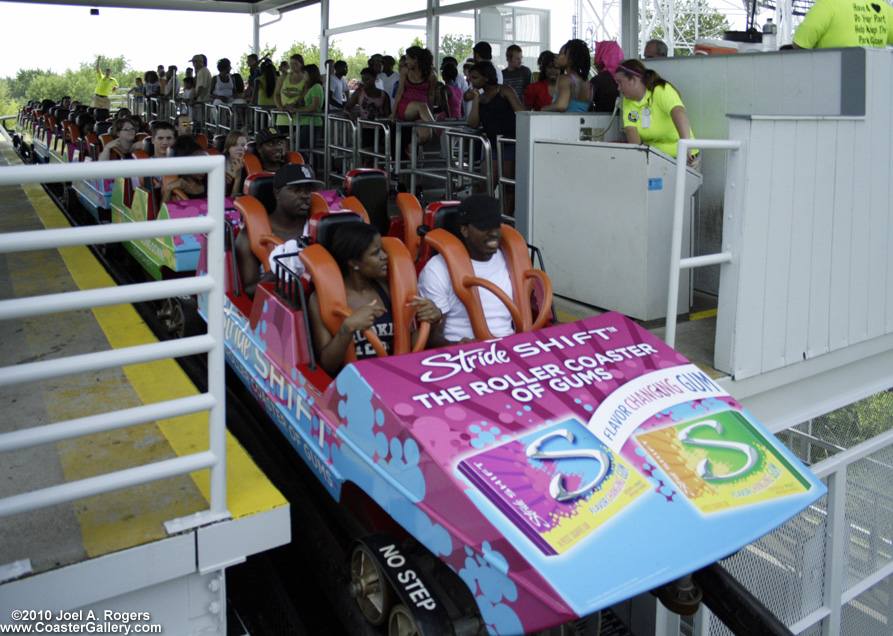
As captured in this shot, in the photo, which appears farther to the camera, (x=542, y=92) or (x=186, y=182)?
(x=542, y=92)

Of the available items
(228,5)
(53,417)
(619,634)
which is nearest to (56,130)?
(228,5)

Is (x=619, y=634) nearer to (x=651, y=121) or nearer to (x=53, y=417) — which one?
(x=53, y=417)

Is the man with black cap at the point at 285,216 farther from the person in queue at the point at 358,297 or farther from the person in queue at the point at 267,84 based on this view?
the person in queue at the point at 267,84

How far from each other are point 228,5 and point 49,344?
47.3 ft

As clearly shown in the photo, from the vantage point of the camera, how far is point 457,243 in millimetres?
3479

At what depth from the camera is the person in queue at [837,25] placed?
Result: 4.54 m

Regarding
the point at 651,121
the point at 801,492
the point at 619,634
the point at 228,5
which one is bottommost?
the point at 619,634

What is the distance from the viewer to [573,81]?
19.7ft

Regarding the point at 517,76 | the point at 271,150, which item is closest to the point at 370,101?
the point at 517,76

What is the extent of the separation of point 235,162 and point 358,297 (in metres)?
3.26

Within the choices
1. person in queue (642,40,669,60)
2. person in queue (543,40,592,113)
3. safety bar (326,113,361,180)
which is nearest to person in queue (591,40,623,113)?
person in queue (543,40,592,113)

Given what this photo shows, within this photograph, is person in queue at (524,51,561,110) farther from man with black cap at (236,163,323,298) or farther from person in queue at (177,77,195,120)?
person in queue at (177,77,195,120)

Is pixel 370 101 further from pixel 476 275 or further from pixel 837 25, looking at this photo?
pixel 476 275

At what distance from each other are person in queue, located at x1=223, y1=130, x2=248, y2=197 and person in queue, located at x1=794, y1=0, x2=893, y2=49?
150 inches
